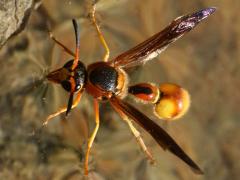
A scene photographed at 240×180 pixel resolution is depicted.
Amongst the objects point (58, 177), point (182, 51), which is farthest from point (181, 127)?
point (58, 177)

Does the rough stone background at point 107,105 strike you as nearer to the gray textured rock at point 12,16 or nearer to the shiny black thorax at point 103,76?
the gray textured rock at point 12,16

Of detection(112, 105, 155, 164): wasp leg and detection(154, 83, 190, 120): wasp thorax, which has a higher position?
detection(154, 83, 190, 120): wasp thorax

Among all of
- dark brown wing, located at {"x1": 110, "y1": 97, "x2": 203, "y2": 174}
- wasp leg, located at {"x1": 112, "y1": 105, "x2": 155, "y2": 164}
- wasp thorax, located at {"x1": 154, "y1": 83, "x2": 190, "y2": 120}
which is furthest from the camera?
wasp leg, located at {"x1": 112, "y1": 105, "x2": 155, "y2": 164}

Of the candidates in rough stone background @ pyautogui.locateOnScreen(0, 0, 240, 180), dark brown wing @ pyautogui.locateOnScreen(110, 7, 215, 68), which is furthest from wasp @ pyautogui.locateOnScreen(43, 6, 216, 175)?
rough stone background @ pyautogui.locateOnScreen(0, 0, 240, 180)

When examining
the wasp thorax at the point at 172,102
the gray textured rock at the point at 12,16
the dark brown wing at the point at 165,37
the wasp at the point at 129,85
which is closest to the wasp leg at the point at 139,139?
the wasp at the point at 129,85

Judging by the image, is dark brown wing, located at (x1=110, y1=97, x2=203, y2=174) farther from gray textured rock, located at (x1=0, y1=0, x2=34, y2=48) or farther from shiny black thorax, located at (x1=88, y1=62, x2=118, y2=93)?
gray textured rock, located at (x1=0, y1=0, x2=34, y2=48)

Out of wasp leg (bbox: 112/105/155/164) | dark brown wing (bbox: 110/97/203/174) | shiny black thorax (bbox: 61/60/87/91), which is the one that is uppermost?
shiny black thorax (bbox: 61/60/87/91)

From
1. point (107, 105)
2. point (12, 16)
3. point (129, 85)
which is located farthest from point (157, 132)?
point (12, 16)
